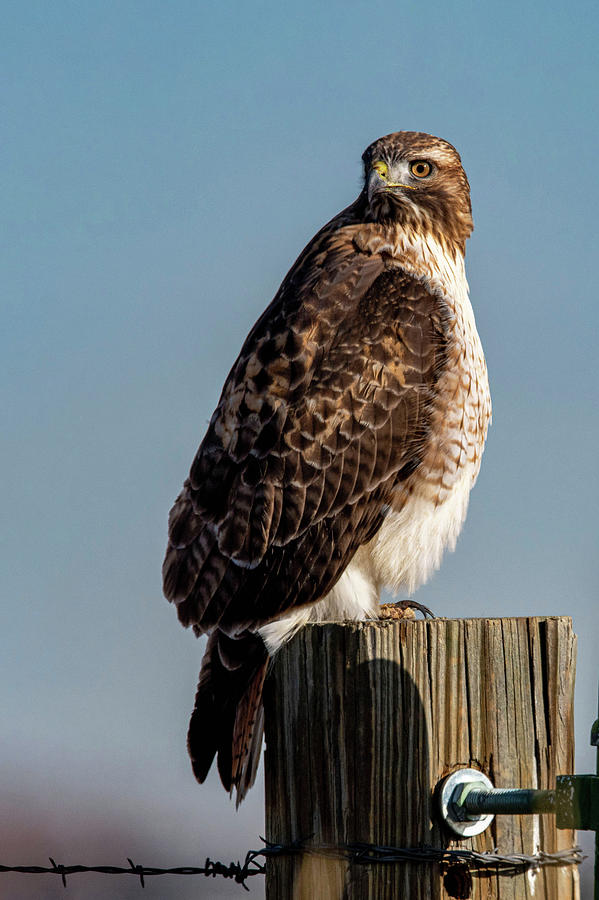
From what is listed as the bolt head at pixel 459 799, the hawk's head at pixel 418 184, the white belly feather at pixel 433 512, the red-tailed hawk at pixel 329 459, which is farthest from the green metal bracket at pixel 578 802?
the hawk's head at pixel 418 184

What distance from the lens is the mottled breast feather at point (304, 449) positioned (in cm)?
450

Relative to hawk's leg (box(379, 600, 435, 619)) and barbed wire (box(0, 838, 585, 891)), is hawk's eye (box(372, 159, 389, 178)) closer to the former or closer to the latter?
hawk's leg (box(379, 600, 435, 619))

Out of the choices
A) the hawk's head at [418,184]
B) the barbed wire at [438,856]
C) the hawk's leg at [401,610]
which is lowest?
the barbed wire at [438,856]

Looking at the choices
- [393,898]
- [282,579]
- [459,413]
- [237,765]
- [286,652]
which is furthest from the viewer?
[459,413]

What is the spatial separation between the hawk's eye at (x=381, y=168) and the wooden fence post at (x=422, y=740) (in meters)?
2.93

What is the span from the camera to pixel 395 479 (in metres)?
4.75

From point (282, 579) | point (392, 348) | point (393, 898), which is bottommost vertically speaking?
point (393, 898)

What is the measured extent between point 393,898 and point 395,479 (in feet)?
7.09

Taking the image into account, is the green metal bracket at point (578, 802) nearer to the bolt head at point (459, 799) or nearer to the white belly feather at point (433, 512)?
the bolt head at point (459, 799)

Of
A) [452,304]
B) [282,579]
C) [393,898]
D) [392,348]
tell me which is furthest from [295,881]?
[452,304]

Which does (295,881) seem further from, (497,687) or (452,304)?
(452,304)

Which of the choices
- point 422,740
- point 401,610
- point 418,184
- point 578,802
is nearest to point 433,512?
point 401,610

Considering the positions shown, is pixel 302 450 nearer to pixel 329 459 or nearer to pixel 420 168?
pixel 329 459

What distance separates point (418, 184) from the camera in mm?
5465
